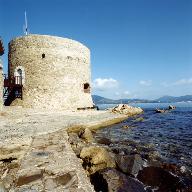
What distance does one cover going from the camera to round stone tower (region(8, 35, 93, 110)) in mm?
22719

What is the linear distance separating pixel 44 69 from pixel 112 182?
62.0ft

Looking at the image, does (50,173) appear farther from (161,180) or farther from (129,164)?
(161,180)

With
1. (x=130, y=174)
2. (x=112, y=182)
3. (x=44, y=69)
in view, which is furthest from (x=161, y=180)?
(x=44, y=69)

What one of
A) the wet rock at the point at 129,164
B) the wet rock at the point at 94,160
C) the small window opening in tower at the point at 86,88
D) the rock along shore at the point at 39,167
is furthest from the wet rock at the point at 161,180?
the small window opening in tower at the point at 86,88

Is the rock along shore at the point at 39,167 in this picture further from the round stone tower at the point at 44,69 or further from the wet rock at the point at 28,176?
the round stone tower at the point at 44,69

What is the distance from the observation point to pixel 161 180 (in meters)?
6.35

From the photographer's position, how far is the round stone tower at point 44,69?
74.5 ft

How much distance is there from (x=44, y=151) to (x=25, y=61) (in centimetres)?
1803

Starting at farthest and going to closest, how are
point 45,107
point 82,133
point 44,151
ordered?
point 45,107 < point 82,133 < point 44,151

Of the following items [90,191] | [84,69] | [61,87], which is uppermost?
[84,69]

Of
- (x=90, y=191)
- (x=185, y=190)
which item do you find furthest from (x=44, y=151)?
(x=185, y=190)

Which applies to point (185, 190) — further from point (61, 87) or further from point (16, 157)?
point (61, 87)

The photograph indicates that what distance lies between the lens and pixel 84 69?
84.3ft

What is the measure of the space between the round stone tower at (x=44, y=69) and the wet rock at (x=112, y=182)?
17.7 m
